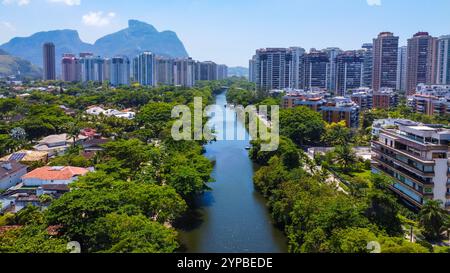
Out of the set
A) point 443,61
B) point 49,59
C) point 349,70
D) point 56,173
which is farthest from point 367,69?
point 49,59

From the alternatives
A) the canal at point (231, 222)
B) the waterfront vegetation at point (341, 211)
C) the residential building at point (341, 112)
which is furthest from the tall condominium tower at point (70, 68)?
the waterfront vegetation at point (341, 211)

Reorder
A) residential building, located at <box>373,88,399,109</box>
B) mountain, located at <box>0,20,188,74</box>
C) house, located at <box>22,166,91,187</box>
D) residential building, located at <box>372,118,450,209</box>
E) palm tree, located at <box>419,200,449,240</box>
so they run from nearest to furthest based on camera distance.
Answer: palm tree, located at <box>419,200,449,240</box> → residential building, located at <box>372,118,450,209</box> → mountain, located at <box>0,20,188,74</box> → house, located at <box>22,166,91,187</box> → residential building, located at <box>373,88,399,109</box>

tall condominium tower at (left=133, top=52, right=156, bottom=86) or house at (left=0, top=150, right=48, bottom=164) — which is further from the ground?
tall condominium tower at (left=133, top=52, right=156, bottom=86)

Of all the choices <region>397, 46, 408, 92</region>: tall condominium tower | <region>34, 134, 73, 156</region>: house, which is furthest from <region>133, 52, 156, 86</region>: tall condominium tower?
<region>34, 134, 73, 156</region>: house

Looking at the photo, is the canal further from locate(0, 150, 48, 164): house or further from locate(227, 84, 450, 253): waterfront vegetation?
locate(0, 150, 48, 164): house

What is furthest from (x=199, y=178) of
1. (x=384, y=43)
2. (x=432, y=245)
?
(x=384, y=43)

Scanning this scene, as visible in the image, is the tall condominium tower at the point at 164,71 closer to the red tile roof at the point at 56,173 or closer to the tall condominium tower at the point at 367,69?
the tall condominium tower at the point at 367,69
